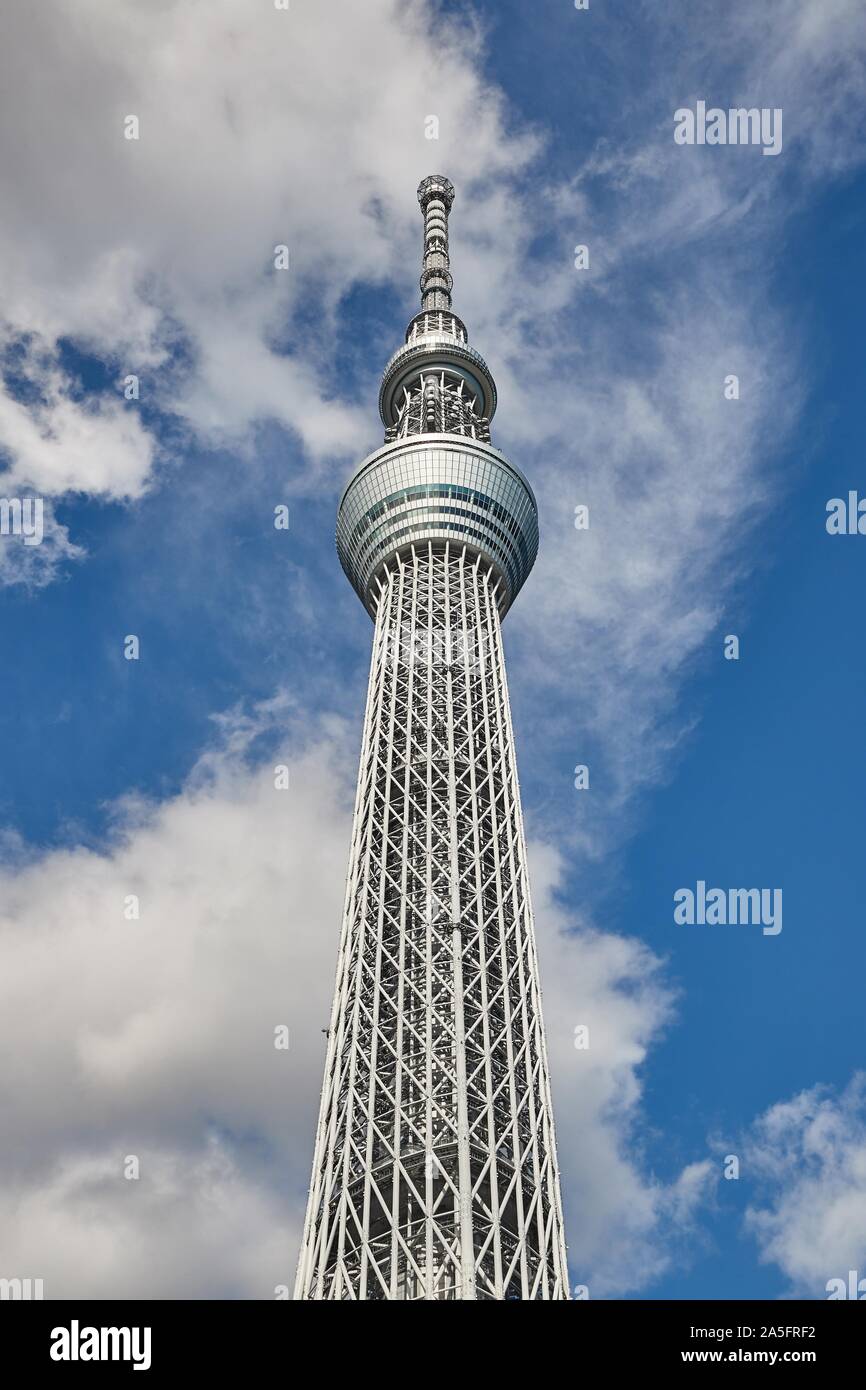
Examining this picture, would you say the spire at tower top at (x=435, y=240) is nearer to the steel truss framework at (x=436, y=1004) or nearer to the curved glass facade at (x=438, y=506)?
the curved glass facade at (x=438, y=506)

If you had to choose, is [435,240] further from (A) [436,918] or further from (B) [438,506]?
(A) [436,918]

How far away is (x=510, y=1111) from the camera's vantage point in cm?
7038

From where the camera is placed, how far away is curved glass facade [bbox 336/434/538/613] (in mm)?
101188

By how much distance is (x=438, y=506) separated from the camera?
332 feet

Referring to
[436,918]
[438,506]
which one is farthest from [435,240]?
[436,918]

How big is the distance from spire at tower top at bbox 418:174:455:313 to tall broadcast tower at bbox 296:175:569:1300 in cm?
1300

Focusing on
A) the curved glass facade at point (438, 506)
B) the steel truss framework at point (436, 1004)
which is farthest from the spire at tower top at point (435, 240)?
the steel truss framework at point (436, 1004)

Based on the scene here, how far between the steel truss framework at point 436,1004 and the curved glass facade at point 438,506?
187 centimetres

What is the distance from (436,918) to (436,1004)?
6.25m

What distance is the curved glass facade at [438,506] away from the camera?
101 metres

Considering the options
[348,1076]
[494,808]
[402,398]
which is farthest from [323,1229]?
[402,398]
